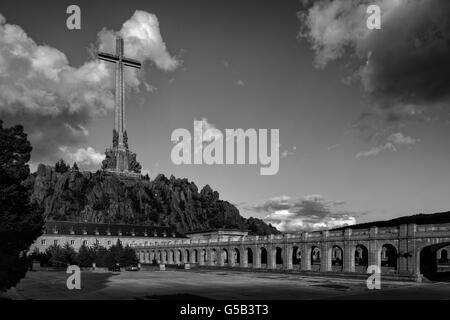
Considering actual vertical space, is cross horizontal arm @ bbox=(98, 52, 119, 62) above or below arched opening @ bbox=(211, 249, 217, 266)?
above

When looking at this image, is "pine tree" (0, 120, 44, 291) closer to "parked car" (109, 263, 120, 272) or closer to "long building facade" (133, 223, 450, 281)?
"long building facade" (133, 223, 450, 281)

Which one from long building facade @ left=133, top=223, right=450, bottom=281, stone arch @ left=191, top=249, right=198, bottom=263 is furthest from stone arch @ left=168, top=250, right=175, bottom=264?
long building facade @ left=133, top=223, right=450, bottom=281

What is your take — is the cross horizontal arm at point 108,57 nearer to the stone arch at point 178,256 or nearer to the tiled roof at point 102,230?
the tiled roof at point 102,230

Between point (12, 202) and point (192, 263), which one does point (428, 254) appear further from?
point (192, 263)

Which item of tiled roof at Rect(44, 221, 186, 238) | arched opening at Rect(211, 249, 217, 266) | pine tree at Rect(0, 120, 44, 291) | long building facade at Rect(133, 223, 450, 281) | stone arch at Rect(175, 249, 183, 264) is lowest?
stone arch at Rect(175, 249, 183, 264)

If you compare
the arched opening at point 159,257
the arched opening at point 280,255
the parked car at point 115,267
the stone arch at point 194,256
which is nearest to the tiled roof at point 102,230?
the arched opening at point 159,257

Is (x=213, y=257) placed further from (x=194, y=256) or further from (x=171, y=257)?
(x=171, y=257)

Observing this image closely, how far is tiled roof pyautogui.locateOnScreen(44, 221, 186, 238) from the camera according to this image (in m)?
131

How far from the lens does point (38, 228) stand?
33719 millimetres

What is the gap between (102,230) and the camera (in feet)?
445

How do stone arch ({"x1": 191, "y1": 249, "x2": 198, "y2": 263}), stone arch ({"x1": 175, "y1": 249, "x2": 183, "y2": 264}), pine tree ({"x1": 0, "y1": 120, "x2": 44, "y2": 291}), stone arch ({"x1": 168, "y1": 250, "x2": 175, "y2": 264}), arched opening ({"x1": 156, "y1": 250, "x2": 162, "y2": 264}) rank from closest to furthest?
pine tree ({"x1": 0, "y1": 120, "x2": 44, "y2": 291}), stone arch ({"x1": 191, "y1": 249, "x2": 198, "y2": 263}), stone arch ({"x1": 175, "y1": 249, "x2": 183, "y2": 264}), stone arch ({"x1": 168, "y1": 250, "x2": 175, "y2": 264}), arched opening ({"x1": 156, "y1": 250, "x2": 162, "y2": 264})

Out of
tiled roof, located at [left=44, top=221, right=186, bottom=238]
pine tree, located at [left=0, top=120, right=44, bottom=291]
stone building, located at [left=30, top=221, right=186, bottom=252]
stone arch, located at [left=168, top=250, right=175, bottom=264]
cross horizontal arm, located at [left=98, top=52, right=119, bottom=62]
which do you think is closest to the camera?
pine tree, located at [left=0, top=120, right=44, bottom=291]
